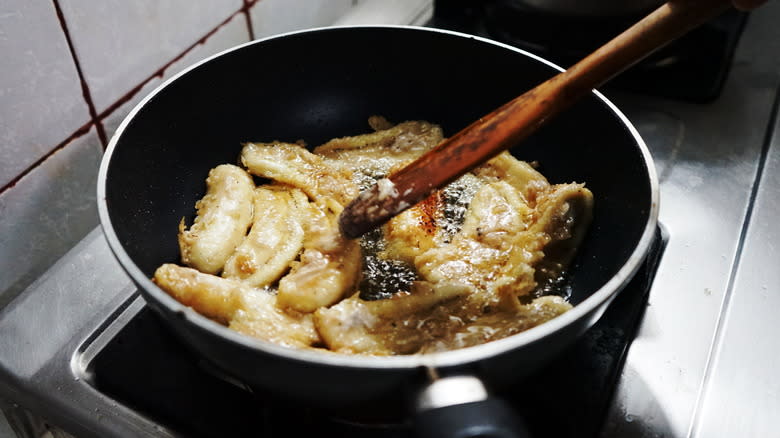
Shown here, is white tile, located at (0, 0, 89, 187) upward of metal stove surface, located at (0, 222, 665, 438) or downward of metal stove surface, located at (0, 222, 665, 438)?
upward

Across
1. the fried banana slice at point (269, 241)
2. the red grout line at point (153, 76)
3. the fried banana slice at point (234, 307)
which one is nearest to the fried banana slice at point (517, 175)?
the fried banana slice at point (269, 241)

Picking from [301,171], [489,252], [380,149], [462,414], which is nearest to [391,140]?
[380,149]

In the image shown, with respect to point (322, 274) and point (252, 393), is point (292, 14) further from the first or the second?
point (252, 393)

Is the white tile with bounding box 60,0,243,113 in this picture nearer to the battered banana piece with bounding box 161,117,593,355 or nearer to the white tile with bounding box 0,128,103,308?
the white tile with bounding box 0,128,103,308

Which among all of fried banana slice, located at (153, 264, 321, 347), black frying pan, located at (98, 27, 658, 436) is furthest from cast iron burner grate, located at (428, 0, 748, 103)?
fried banana slice, located at (153, 264, 321, 347)

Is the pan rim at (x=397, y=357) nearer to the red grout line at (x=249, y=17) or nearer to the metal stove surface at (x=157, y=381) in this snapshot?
the metal stove surface at (x=157, y=381)

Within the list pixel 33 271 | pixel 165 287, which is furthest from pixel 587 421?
pixel 33 271

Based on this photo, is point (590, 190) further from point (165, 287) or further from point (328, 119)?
point (165, 287)
